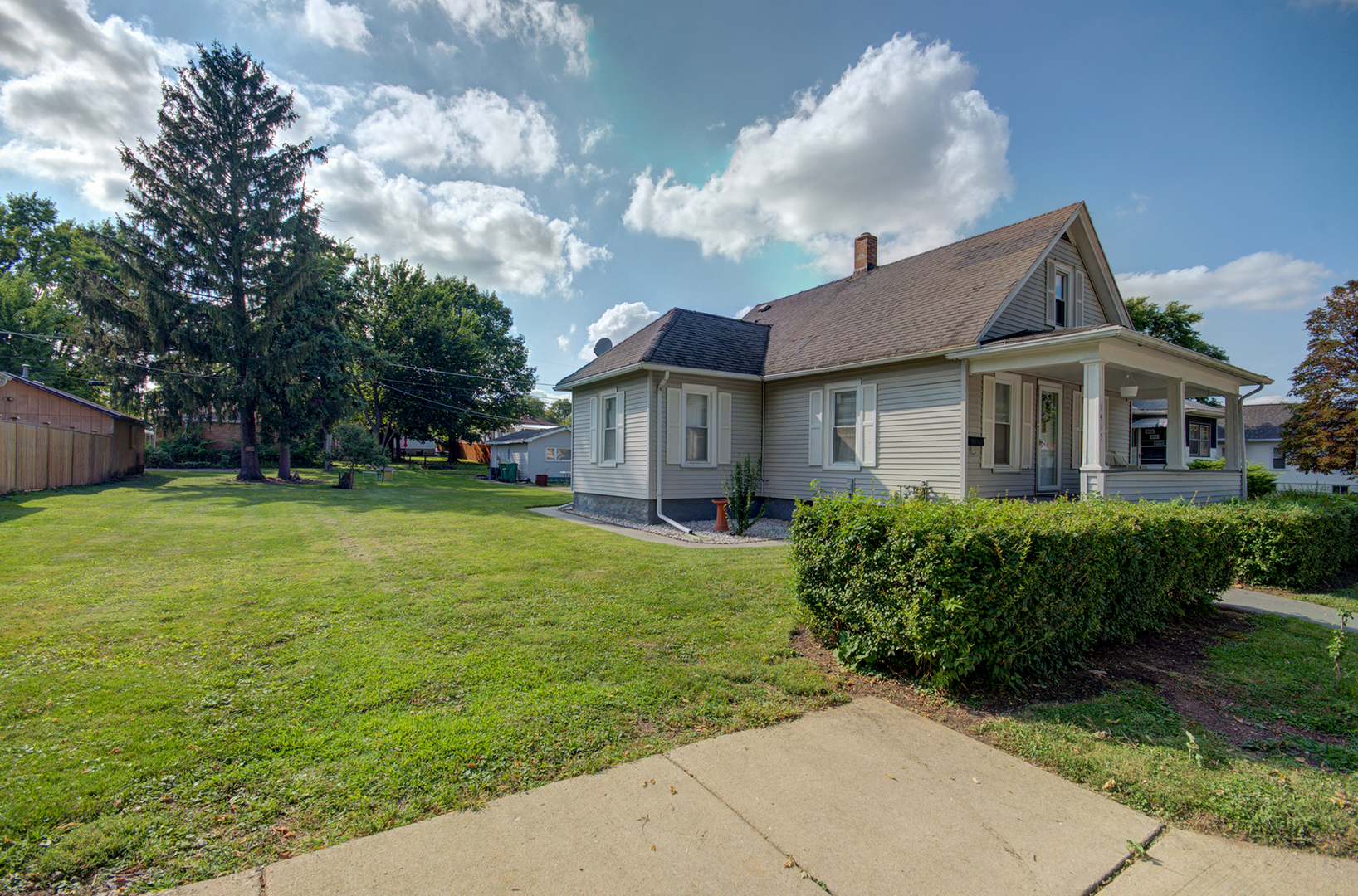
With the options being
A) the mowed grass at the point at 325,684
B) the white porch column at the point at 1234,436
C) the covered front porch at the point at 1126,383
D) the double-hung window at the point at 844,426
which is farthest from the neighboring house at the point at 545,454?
the white porch column at the point at 1234,436

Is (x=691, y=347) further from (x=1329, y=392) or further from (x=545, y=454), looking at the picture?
(x=1329, y=392)

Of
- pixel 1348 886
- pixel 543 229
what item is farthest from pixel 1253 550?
pixel 543 229

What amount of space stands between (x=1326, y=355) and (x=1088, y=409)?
24.5 m

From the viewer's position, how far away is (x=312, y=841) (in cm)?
220

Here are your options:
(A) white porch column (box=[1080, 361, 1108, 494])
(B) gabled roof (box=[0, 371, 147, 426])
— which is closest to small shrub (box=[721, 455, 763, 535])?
(A) white porch column (box=[1080, 361, 1108, 494])

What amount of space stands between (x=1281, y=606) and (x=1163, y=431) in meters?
18.9

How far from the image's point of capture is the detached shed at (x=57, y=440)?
573 inches

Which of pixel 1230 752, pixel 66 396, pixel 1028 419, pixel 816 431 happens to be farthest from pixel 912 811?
pixel 66 396

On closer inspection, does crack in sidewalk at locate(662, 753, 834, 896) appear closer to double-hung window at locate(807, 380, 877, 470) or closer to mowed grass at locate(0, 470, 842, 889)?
mowed grass at locate(0, 470, 842, 889)

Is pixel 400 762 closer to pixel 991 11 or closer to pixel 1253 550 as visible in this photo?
pixel 1253 550

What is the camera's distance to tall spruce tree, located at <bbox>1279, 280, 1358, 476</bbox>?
71.8ft

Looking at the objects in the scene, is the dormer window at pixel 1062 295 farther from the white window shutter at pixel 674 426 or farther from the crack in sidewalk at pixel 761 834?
the crack in sidewalk at pixel 761 834

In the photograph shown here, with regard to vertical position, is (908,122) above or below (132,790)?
above

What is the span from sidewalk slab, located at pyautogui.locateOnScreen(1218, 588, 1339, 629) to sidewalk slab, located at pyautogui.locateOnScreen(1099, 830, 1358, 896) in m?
5.12
